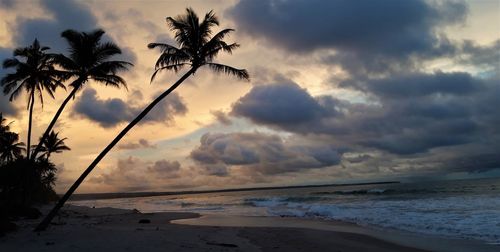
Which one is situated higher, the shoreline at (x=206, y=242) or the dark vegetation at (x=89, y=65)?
the dark vegetation at (x=89, y=65)

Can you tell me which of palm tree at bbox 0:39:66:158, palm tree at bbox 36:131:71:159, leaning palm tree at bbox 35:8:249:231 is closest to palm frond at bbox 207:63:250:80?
leaning palm tree at bbox 35:8:249:231

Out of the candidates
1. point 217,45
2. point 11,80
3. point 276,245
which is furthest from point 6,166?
point 276,245

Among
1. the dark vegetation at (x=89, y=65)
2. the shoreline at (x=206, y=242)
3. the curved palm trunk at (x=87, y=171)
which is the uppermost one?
the dark vegetation at (x=89, y=65)

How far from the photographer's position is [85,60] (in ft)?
59.1

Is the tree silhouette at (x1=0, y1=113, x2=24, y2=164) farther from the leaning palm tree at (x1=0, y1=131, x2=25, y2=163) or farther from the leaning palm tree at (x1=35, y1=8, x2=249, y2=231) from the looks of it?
the leaning palm tree at (x1=35, y1=8, x2=249, y2=231)

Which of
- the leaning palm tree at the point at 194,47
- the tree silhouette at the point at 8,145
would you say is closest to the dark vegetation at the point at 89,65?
the leaning palm tree at the point at 194,47

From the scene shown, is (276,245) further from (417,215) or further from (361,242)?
(417,215)

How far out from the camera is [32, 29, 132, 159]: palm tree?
17.8 meters

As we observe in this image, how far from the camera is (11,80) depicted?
862 inches

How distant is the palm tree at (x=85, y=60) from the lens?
1784cm

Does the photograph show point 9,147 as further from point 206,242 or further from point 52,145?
point 206,242

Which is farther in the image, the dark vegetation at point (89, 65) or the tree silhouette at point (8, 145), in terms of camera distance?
the tree silhouette at point (8, 145)

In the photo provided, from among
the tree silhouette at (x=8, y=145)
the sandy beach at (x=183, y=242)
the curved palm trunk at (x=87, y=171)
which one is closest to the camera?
the sandy beach at (x=183, y=242)

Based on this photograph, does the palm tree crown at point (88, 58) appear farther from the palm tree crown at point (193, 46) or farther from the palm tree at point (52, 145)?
the palm tree at point (52, 145)
